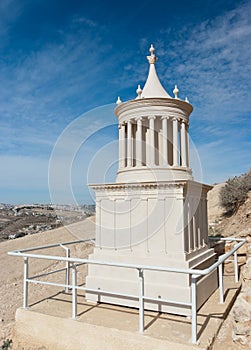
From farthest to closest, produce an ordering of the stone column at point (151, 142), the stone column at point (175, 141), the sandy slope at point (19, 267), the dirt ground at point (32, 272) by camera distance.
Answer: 1. the sandy slope at point (19, 267)
2. the stone column at point (175, 141)
3. the stone column at point (151, 142)
4. the dirt ground at point (32, 272)

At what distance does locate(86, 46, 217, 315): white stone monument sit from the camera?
Result: 7.66 metres

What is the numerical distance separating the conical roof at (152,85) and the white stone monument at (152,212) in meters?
0.10

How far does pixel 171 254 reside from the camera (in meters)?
7.68

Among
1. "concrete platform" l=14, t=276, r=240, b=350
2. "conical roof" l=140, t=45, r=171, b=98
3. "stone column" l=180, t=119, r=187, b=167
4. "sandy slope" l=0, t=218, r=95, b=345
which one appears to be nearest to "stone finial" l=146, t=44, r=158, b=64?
"conical roof" l=140, t=45, r=171, b=98

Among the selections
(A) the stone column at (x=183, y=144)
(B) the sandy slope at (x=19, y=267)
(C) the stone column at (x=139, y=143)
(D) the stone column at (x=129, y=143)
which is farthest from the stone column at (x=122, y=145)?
(B) the sandy slope at (x=19, y=267)

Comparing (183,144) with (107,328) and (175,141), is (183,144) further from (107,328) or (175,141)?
(107,328)

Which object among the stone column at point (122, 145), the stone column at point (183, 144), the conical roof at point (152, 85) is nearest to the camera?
the stone column at point (183, 144)

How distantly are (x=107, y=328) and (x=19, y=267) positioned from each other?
11923 mm

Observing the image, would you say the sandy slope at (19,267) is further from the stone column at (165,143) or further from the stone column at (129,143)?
the stone column at (165,143)

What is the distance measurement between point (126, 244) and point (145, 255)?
66 centimetres

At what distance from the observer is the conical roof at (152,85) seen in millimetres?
10172

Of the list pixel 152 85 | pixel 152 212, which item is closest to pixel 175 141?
pixel 152 85

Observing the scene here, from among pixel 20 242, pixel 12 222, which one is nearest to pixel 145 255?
pixel 20 242

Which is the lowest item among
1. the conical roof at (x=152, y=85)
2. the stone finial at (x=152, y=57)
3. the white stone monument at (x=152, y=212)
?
the white stone monument at (x=152, y=212)
